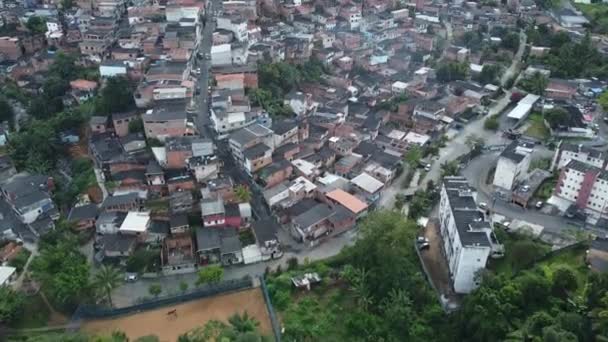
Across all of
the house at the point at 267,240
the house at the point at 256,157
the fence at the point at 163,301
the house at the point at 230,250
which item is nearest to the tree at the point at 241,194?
the house at the point at 256,157

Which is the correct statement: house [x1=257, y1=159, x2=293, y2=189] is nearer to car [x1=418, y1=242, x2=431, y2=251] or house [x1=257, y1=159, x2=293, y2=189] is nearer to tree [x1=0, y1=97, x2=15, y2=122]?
car [x1=418, y1=242, x2=431, y2=251]

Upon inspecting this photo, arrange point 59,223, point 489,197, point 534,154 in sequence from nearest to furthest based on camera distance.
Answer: point 59,223
point 489,197
point 534,154

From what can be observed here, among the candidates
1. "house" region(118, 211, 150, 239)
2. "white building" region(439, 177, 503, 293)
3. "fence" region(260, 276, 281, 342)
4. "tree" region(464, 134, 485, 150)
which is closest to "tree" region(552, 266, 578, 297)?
"white building" region(439, 177, 503, 293)

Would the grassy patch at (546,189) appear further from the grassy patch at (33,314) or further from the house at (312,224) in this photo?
the grassy patch at (33,314)

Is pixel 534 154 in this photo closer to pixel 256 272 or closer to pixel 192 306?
pixel 256 272

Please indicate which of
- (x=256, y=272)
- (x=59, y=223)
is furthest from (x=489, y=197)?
(x=59, y=223)

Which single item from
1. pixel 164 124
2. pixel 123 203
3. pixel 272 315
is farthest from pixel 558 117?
pixel 123 203
